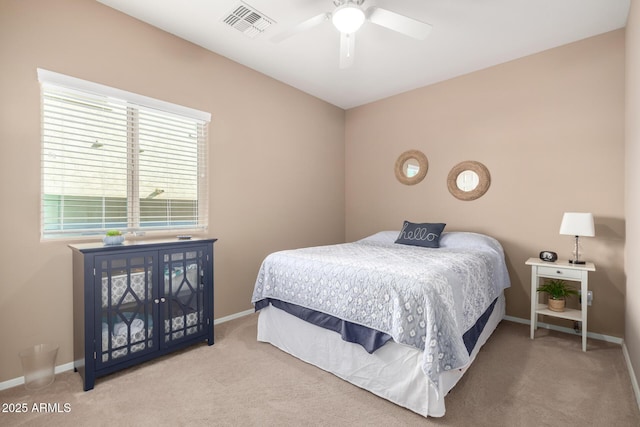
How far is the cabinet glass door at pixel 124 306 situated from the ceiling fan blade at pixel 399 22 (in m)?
2.42

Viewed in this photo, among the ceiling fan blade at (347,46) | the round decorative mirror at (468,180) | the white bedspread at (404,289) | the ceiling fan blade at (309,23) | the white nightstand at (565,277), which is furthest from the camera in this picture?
the round decorative mirror at (468,180)

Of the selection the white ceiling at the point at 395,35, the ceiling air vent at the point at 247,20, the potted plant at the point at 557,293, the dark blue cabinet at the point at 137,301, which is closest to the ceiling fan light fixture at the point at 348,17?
the white ceiling at the point at 395,35

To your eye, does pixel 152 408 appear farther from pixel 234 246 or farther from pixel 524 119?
pixel 524 119

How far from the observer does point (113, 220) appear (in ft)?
8.41

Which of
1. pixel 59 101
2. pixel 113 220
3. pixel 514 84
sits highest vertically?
pixel 514 84

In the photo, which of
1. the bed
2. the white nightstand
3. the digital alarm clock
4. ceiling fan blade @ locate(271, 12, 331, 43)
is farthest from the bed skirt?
ceiling fan blade @ locate(271, 12, 331, 43)

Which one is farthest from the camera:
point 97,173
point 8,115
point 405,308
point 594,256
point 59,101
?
point 594,256

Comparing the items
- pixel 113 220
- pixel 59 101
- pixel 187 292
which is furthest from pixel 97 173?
pixel 187 292

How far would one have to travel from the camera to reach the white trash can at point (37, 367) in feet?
6.77

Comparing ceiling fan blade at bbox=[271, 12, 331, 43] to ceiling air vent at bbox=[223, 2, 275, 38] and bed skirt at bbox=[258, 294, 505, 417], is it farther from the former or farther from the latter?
bed skirt at bbox=[258, 294, 505, 417]

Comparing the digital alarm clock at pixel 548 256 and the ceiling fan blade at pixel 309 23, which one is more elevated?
the ceiling fan blade at pixel 309 23

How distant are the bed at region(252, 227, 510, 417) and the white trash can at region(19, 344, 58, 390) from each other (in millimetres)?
1461

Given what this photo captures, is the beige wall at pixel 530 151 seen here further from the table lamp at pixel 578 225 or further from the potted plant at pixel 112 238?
the potted plant at pixel 112 238

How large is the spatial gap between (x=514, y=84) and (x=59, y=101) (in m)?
4.23
